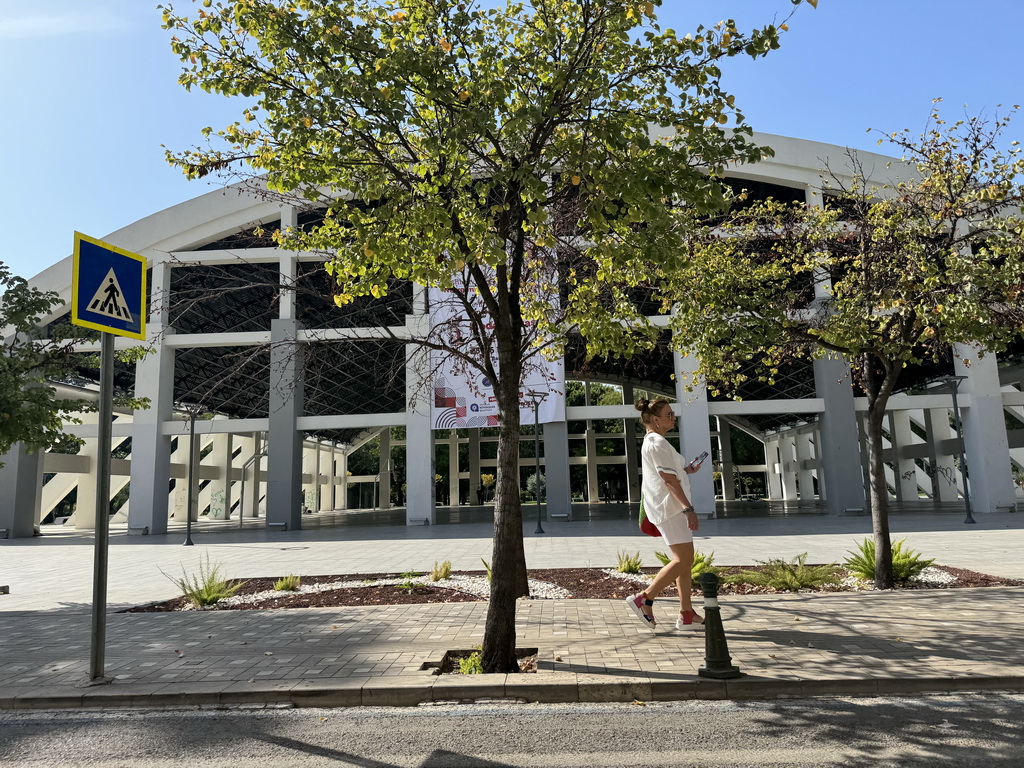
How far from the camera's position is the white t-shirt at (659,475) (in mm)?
6387

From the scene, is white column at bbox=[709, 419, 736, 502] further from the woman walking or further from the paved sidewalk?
the woman walking

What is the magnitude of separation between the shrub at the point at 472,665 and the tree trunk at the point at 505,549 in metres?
0.04

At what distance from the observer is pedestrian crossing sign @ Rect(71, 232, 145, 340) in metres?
5.30

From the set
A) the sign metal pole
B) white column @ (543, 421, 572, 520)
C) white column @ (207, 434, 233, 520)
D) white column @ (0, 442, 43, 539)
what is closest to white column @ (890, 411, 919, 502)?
white column @ (543, 421, 572, 520)

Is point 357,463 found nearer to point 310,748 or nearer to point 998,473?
point 998,473

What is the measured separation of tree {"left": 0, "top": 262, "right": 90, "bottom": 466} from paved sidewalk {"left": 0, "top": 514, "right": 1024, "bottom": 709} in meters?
2.45

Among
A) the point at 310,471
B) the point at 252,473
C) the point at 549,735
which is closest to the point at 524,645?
the point at 549,735

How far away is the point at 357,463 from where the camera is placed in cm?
7269

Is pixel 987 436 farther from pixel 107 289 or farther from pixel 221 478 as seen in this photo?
pixel 221 478

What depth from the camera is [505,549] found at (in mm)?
6039

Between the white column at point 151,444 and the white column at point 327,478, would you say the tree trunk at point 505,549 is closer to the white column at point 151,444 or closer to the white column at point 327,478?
the white column at point 151,444

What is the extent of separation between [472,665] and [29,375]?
8.96 meters

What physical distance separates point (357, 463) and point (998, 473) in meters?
58.7

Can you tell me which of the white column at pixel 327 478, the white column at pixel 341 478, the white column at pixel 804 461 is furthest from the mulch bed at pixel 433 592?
the white column at pixel 341 478
